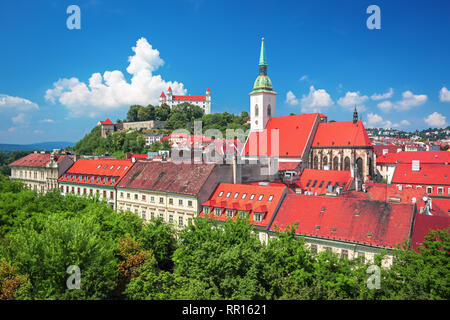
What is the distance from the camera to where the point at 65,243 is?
2598cm

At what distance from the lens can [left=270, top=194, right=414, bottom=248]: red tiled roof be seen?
3022 cm

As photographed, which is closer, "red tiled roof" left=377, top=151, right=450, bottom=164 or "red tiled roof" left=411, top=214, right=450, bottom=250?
"red tiled roof" left=411, top=214, right=450, bottom=250

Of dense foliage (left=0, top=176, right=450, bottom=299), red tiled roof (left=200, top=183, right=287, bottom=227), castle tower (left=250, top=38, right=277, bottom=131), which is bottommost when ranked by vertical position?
dense foliage (left=0, top=176, right=450, bottom=299)

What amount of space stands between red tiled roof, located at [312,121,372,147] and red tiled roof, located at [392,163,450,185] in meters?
8.34

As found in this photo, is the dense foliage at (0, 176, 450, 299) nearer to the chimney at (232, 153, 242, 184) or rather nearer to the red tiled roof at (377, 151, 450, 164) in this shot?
the chimney at (232, 153, 242, 184)

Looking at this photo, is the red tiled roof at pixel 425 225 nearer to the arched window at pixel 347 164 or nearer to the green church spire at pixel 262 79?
the arched window at pixel 347 164

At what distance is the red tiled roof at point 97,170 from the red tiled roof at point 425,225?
1617 inches

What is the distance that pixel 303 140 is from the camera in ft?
257

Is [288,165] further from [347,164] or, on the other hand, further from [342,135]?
[342,135]

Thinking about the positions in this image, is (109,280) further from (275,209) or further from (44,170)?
(44,170)

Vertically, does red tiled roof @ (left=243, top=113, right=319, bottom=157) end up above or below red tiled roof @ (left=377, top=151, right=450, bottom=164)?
above

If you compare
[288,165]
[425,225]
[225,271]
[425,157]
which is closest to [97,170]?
[288,165]

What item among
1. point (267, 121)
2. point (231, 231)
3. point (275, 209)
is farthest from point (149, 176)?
point (267, 121)

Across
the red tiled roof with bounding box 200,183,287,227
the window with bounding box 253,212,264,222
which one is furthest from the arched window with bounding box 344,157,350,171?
the window with bounding box 253,212,264,222
